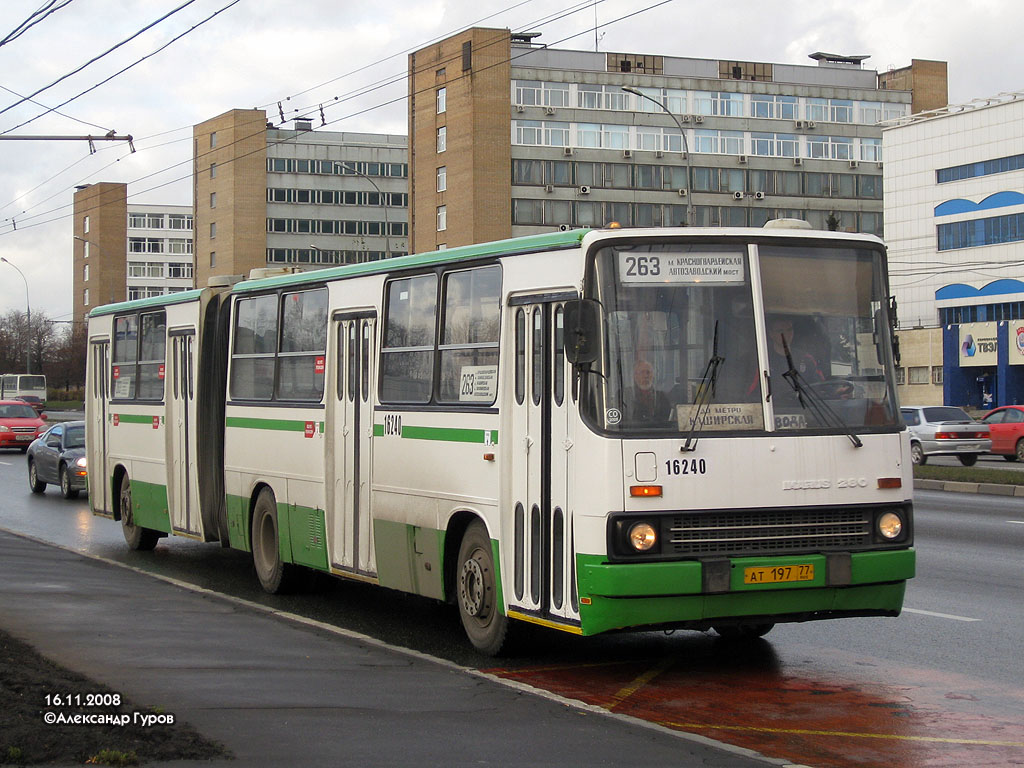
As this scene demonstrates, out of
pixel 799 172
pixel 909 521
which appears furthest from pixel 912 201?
pixel 909 521

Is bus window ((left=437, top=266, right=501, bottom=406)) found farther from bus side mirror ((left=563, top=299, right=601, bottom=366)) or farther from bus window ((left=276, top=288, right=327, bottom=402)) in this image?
bus window ((left=276, top=288, right=327, bottom=402))

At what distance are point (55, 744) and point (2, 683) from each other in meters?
1.39

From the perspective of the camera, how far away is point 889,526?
8.84m

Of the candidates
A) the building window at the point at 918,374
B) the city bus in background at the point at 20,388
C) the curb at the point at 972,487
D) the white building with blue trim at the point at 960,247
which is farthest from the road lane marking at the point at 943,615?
the city bus in background at the point at 20,388

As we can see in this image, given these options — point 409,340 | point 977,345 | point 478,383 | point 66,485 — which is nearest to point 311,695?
point 478,383

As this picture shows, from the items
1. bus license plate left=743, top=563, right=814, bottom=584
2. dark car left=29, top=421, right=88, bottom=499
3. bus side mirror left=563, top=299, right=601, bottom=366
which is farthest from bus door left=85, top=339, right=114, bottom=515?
bus license plate left=743, top=563, right=814, bottom=584

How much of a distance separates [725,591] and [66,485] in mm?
20373

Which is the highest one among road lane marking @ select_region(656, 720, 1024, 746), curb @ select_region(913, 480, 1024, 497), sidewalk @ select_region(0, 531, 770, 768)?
sidewalk @ select_region(0, 531, 770, 768)

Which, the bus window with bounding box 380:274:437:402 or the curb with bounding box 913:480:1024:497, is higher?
the bus window with bounding box 380:274:437:402

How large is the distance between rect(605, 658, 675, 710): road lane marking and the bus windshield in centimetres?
158

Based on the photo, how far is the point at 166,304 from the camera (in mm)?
16031

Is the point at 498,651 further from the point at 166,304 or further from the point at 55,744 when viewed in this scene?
the point at 166,304

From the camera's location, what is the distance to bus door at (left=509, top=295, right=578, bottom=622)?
343 inches

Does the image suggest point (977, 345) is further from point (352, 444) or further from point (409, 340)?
point (409, 340)
